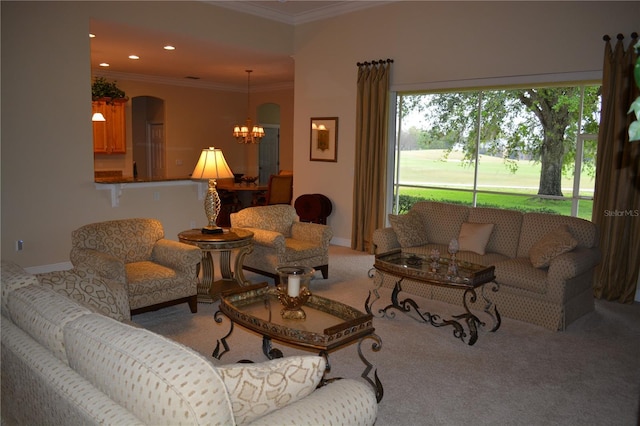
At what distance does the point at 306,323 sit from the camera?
3.28 metres

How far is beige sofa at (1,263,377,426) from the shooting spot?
5.00 feet

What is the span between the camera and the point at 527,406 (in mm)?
3215

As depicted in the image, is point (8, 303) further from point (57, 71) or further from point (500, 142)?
point (500, 142)

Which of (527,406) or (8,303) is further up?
(8,303)

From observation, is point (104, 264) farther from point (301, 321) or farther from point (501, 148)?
point (501, 148)

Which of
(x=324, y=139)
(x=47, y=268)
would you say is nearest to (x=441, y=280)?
(x=324, y=139)

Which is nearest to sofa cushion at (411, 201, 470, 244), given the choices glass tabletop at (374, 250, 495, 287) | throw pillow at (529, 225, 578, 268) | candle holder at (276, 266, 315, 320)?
glass tabletop at (374, 250, 495, 287)

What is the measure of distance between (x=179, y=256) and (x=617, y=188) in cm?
450

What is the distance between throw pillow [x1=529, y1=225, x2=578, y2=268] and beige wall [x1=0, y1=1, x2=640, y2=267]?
6.80 feet

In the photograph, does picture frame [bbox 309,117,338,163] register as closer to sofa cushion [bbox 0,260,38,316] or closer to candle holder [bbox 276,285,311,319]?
candle holder [bbox 276,285,311,319]

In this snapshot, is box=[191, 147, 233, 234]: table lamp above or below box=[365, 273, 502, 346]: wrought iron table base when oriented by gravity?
above

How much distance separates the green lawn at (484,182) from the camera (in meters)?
6.71

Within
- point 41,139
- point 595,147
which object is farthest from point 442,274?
point 41,139

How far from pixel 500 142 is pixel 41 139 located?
5.76 metres
